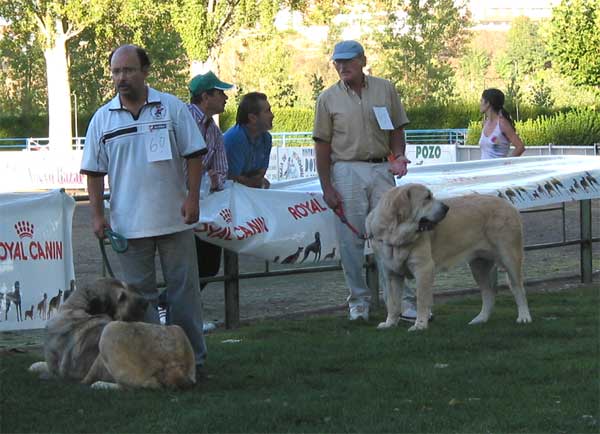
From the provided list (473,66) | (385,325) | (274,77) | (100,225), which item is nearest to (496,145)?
(385,325)

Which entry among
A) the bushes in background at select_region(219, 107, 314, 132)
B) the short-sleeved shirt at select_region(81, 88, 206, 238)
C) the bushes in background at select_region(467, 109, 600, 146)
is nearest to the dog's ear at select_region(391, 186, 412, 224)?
the short-sleeved shirt at select_region(81, 88, 206, 238)

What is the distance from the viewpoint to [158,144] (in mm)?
6250

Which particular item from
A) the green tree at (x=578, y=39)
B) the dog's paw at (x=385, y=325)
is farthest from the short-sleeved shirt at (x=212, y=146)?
the green tree at (x=578, y=39)

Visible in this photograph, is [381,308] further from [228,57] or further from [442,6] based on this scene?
[228,57]

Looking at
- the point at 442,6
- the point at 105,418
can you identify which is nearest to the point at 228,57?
the point at 442,6

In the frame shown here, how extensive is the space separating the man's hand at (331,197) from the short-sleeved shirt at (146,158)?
2295 mm

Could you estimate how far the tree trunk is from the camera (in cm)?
4662

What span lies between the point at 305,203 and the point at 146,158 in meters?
2.90

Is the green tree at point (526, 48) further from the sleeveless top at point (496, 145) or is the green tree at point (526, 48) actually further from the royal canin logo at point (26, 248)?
the royal canin logo at point (26, 248)

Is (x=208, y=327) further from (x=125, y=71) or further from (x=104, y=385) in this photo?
(x=125, y=71)

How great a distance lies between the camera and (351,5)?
48469 millimetres

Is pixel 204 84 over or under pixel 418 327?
over

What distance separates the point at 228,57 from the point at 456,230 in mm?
86319

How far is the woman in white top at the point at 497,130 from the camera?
11578mm
